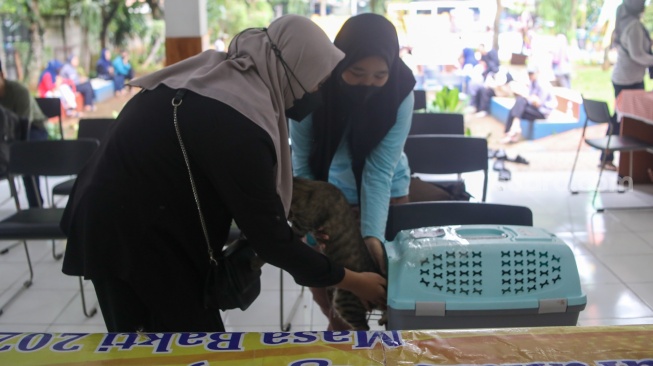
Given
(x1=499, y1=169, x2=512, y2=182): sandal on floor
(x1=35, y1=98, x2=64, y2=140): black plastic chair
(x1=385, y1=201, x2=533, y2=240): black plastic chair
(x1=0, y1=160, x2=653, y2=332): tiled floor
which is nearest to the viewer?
(x1=385, y1=201, x2=533, y2=240): black plastic chair

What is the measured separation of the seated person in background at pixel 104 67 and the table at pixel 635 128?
500 centimetres

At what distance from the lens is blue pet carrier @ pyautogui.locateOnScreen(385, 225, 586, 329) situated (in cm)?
126

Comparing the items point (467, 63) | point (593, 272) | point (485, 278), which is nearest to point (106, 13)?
point (467, 63)

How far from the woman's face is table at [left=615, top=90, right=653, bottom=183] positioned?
3793mm

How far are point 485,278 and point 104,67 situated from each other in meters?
5.68

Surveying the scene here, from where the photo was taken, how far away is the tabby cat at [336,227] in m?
1.45

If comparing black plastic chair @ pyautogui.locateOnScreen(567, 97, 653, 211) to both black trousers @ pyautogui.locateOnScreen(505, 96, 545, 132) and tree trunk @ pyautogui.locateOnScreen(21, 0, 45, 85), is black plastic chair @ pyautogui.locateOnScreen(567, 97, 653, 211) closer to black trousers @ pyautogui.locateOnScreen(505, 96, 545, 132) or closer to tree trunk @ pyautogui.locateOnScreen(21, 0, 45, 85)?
black trousers @ pyautogui.locateOnScreen(505, 96, 545, 132)

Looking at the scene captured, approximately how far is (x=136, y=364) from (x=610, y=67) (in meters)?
6.10

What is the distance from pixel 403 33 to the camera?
229 inches

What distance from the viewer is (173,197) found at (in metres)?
1.19

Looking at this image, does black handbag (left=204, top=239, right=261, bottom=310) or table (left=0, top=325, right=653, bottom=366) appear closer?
table (left=0, top=325, right=653, bottom=366)

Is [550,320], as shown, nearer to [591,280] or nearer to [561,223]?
[591,280]

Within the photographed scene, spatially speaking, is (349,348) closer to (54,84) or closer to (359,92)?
(359,92)

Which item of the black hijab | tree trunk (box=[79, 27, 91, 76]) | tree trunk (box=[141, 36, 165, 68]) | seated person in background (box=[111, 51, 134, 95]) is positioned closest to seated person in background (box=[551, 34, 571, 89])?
tree trunk (box=[141, 36, 165, 68])
